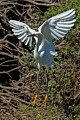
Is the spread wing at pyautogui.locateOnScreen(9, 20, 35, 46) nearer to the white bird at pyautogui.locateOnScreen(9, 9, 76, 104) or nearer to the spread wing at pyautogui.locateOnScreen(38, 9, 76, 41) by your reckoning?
the white bird at pyautogui.locateOnScreen(9, 9, 76, 104)

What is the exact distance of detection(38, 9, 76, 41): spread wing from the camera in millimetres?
4262

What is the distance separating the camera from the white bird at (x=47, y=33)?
4281 mm

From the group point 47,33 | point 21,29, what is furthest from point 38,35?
point 21,29

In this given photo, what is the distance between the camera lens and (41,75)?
16.6 feet

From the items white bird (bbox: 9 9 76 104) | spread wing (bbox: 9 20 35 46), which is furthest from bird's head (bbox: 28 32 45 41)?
spread wing (bbox: 9 20 35 46)

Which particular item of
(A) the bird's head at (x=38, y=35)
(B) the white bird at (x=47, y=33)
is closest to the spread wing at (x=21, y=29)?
(B) the white bird at (x=47, y=33)

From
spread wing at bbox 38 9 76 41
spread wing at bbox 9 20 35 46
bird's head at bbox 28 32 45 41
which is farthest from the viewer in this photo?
spread wing at bbox 9 20 35 46

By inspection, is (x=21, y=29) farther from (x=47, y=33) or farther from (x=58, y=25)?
(x=58, y=25)

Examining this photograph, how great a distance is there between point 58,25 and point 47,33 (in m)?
0.17

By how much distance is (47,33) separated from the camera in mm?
4484

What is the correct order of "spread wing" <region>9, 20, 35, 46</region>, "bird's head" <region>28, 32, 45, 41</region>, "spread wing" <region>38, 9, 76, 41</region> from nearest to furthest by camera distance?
"spread wing" <region>38, 9, 76, 41</region>, "bird's head" <region>28, 32, 45, 41</region>, "spread wing" <region>9, 20, 35, 46</region>

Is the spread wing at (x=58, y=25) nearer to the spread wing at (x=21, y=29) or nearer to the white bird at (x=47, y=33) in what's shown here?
the white bird at (x=47, y=33)

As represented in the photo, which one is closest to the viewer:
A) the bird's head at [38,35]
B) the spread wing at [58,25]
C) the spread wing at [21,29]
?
the spread wing at [58,25]

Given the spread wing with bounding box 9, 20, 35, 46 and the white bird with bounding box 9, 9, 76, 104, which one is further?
the spread wing with bounding box 9, 20, 35, 46
